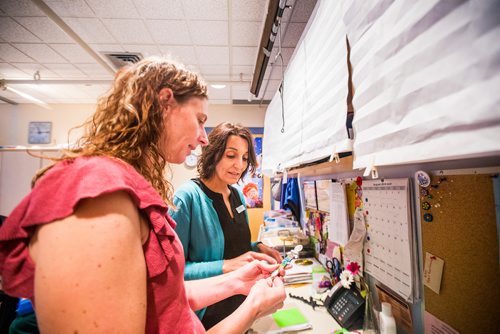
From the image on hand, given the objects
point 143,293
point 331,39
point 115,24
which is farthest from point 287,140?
point 115,24

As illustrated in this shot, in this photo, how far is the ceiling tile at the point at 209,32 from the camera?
234cm

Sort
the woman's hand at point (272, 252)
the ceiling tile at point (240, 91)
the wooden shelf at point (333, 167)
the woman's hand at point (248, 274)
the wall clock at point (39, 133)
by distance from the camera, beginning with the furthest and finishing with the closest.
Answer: the wall clock at point (39, 133) → the ceiling tile at point (240, 91) → the woman's hand at point (272, 252) → the wooden shelf at point (333, 167) → the woman's hand at point (248, 274)

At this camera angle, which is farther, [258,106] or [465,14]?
[258,106]

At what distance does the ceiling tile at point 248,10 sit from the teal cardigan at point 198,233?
5.95 feet

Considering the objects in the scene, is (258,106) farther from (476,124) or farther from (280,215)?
(476,124)

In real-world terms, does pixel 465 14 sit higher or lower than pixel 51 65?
lower

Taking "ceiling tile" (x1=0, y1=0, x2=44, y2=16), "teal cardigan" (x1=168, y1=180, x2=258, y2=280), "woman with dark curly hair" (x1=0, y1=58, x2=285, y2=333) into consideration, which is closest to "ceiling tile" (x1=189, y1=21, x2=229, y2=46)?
"ceiling tile" (x1=0, y1=0, x2=44, y2=16)

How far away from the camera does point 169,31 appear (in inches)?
96.0

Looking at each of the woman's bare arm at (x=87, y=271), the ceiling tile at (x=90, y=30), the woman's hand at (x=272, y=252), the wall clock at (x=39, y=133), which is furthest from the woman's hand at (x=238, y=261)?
the wall clock at (x=39, y=133)

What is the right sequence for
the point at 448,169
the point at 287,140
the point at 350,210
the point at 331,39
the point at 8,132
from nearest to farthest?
1. the point at 448,169
2. the point at 331,39
3. the point at 350,210
4. the point at 287,140
5. the point at 8,132

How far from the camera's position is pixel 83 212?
362 mm

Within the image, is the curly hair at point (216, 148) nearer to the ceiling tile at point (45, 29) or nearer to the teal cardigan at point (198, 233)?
the teal cardigan at point (198, 233)

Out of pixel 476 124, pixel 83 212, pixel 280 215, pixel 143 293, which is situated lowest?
pixel 280 215

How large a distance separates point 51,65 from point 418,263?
450cm
